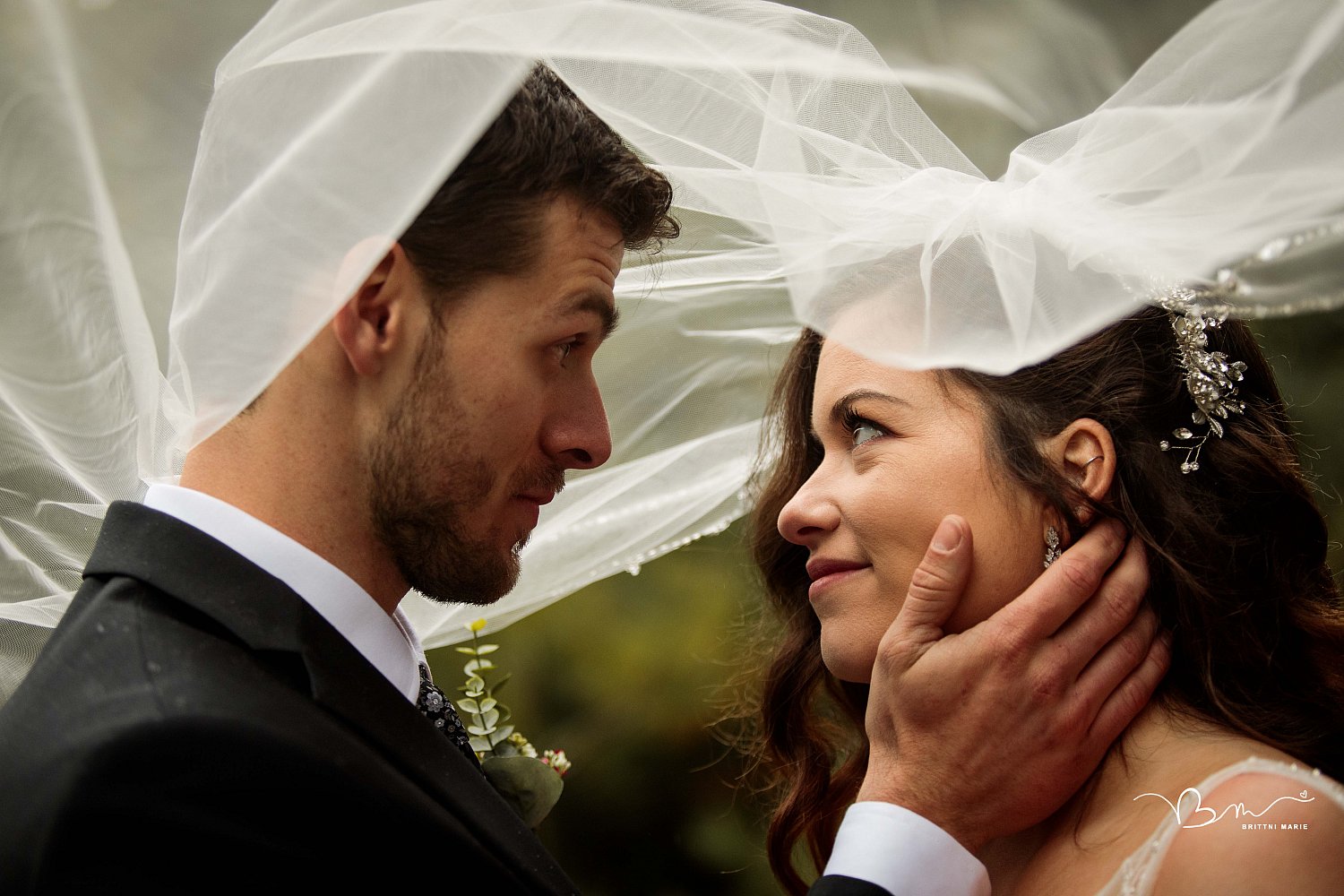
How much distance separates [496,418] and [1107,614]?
1.22 meters

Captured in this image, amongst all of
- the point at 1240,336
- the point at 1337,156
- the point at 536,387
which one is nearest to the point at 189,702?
the point at 536,387

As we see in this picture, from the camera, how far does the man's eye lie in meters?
2.30

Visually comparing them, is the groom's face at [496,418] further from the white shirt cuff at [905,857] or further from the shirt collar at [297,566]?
the white shirt cuff at [905,857]

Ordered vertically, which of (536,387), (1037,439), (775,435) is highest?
(536,387)

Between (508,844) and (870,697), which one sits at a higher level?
(508,844)

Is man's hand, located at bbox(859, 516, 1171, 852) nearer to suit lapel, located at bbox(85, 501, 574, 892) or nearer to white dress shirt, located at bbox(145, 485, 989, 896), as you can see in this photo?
white dress shirt, located at bbox(145, 485, 989, 896)

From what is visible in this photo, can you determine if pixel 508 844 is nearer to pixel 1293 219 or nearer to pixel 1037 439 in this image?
pixel 1037 439

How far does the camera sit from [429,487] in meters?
2.00

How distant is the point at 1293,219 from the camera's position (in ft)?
5.33

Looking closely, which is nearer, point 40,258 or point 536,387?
point 40,258

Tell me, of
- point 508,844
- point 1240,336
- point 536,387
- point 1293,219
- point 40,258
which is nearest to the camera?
point 1293,219

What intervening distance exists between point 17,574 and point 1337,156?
2.63 meters

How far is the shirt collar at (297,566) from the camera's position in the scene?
183 centimetres

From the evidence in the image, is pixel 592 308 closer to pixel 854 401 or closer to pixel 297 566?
pixel 854 401
